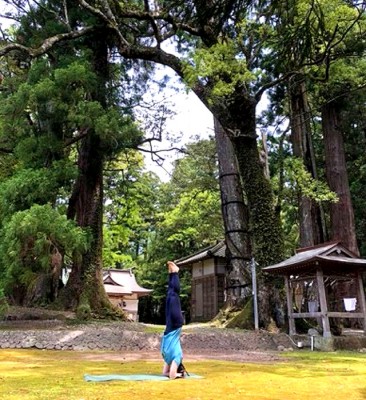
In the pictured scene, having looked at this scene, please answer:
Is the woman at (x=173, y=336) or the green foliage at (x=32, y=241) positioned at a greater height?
the green foliage at (x=32, y=241)

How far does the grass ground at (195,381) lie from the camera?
3732 millimetres

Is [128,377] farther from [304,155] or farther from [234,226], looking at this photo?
[304,155]

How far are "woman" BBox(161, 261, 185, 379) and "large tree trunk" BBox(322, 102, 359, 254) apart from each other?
9.55 meters

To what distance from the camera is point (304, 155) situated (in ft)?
47.8

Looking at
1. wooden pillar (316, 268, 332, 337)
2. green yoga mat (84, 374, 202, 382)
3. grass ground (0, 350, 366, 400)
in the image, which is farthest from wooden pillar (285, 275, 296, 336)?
green yoga mat (84, 374, 202, 382)

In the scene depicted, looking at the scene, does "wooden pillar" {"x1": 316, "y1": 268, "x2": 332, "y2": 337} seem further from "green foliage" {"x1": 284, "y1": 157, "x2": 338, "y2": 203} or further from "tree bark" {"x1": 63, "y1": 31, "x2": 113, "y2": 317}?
"tree bark" {"x1": 63, "y1": 31, "x2": 113, "y2": 317}

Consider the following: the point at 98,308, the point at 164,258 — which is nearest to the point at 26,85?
the point at 98,308

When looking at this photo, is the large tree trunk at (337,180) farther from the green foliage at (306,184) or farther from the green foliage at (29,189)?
the green foliage at (29,189)

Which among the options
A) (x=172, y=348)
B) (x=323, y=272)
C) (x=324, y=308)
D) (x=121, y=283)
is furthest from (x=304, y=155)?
(x=121, y=283)

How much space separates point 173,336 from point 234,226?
858cm

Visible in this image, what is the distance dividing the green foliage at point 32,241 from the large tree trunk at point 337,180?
8.01 m

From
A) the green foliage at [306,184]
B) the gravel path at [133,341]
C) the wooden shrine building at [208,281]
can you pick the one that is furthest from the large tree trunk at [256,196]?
the wooden shrine building at [208,281]

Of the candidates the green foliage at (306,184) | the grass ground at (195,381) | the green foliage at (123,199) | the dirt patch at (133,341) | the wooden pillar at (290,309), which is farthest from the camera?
the green foliage at (123,199)

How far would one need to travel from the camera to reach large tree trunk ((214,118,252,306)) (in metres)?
12.3
